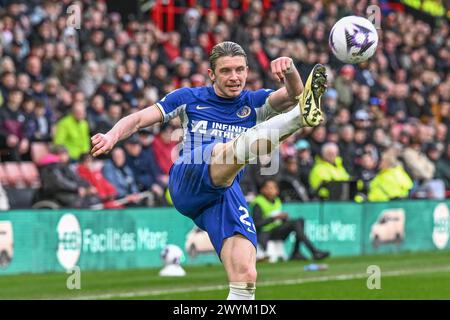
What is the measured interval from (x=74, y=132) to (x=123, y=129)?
873 centimetres

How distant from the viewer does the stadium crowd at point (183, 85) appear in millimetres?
17641

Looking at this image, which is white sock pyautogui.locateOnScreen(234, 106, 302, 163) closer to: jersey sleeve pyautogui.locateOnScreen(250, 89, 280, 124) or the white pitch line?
jersey sleeve pyautogui.locateOnScreen(250, 89, 280, 124)

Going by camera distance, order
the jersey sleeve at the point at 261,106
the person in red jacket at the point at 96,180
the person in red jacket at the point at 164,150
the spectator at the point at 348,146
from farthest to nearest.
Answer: the spectator at the point at 348,146 → the person in red jacket at the point at 164,150 → the person in red jacket at the point at 96,180 → the jersey sleeve at the point at 261,106

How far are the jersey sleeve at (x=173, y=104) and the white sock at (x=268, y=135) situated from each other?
1.08 metres

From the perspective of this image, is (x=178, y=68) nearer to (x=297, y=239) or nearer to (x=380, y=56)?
(x=297, y=239)

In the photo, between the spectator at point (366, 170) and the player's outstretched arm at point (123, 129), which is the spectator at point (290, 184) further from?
the player's outstretched arm at point (123, 129)

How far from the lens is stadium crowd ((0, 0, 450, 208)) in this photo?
17.6 metres

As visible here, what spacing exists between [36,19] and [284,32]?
7.30 m

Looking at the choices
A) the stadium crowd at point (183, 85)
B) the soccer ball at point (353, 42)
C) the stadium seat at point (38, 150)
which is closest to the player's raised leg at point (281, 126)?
the soccer ball at point (353, 42)

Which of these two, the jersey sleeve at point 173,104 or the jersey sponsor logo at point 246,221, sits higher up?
the jersey sleeve at point 173,104

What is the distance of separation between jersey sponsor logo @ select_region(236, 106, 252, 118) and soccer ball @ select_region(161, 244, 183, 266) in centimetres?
676

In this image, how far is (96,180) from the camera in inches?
699

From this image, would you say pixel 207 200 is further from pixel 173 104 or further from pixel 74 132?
pixel 74 132

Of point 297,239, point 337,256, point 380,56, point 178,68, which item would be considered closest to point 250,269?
point 297,239
